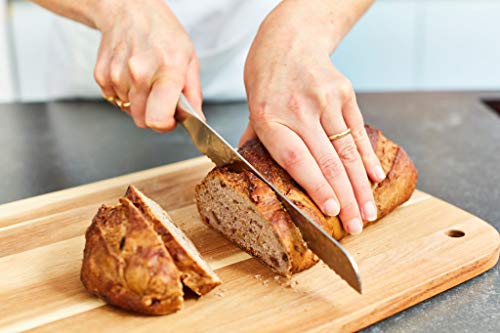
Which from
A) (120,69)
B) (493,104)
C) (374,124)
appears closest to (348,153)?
(120,69)

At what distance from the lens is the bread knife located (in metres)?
1.64

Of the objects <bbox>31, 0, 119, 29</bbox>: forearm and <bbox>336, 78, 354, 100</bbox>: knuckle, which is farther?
<bbox>31, 0, 119, 29</bbox>: forearm

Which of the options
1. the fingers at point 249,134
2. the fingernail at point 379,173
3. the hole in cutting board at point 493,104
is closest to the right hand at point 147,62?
the fingers at point 249,134

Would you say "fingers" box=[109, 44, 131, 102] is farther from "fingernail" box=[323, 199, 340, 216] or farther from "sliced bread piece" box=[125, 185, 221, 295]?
"fingernail" box=[323, 199, 340, 216]

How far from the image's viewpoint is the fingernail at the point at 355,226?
1946 mm

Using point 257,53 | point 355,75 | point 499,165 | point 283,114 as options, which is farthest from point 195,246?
point 355,75

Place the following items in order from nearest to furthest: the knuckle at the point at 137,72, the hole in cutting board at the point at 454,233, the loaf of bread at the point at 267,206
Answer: the loaf of bread at the point at 267,206 → the hole in cutting board at the point at 454,233 → the knuckle at the point at 137,72

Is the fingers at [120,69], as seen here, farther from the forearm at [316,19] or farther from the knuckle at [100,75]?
the forearm at [316,19]

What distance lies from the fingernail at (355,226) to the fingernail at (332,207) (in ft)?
0.20

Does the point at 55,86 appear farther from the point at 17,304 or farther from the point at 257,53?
the point at 17,304

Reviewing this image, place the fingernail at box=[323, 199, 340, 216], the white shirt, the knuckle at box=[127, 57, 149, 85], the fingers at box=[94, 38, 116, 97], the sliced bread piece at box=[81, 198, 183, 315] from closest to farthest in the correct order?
the sliced bread piece at box=[81, 198, 183, 315] < the fingernail at box=[323, 199, 340, 216] < the knuckle at box=[127, 57, 149, 85] < the fingers at box=[94, 38, 116, 97] < the white shirt

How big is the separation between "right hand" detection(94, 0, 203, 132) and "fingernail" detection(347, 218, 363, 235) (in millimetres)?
683

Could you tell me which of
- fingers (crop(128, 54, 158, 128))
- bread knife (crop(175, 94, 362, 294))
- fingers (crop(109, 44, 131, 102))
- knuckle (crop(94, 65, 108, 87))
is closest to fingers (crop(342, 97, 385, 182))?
bread knife (crop(175, 94, 362, 294))

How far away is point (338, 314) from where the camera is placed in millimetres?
1614
